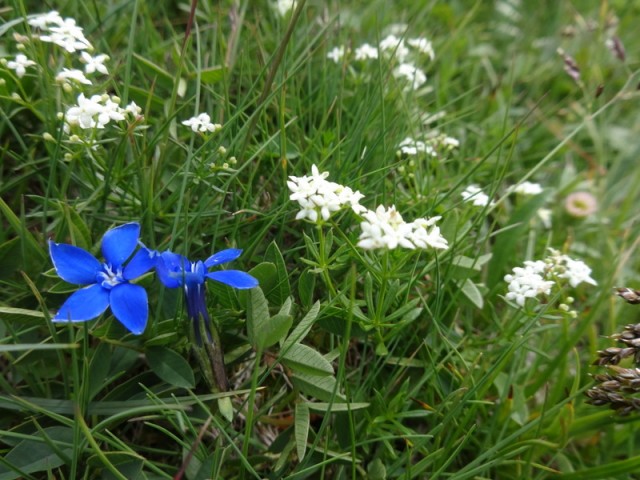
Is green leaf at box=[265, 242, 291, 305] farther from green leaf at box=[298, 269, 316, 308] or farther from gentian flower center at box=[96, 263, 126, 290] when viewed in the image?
gentian flower center at box=[96, 263, 126, 290]

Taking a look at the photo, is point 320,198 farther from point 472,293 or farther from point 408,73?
point 408,73

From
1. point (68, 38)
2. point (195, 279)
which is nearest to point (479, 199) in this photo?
point (195, 279)

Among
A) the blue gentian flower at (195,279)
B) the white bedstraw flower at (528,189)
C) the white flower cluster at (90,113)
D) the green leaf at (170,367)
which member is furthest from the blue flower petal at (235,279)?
the white bedstraw flower at (528,189)

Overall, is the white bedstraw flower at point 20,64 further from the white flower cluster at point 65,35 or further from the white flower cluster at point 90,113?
the white flower cluster at point 90,113

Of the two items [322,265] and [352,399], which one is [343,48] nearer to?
[322,265]

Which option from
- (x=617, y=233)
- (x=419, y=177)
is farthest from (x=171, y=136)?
(x=617, y=233)

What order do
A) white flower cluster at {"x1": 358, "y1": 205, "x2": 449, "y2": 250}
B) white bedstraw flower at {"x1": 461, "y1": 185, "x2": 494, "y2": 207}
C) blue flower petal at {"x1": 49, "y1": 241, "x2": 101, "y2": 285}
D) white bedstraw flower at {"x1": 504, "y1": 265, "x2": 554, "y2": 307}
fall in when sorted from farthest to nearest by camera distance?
white bedstraw flower at {"x1": 461, "y1": 185, "x2": 494, "y2": 207} → white bedstraw flower at {"x1": 504, "y1": 265, "x2": 554, "y2": 307} → blue flower petal at {"x1": 49, "y1": 241, "x2": 101, "y2": 285} → white flower cluster at {"x1": 358, "y1": 205, "x2": 449, "y2": 250}

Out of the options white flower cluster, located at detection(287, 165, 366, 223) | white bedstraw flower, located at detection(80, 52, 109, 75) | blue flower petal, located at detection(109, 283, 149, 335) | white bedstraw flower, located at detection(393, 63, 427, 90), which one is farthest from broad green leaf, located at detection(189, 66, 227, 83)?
blue flower petal, located at detection(109, 283, 149, 335)
